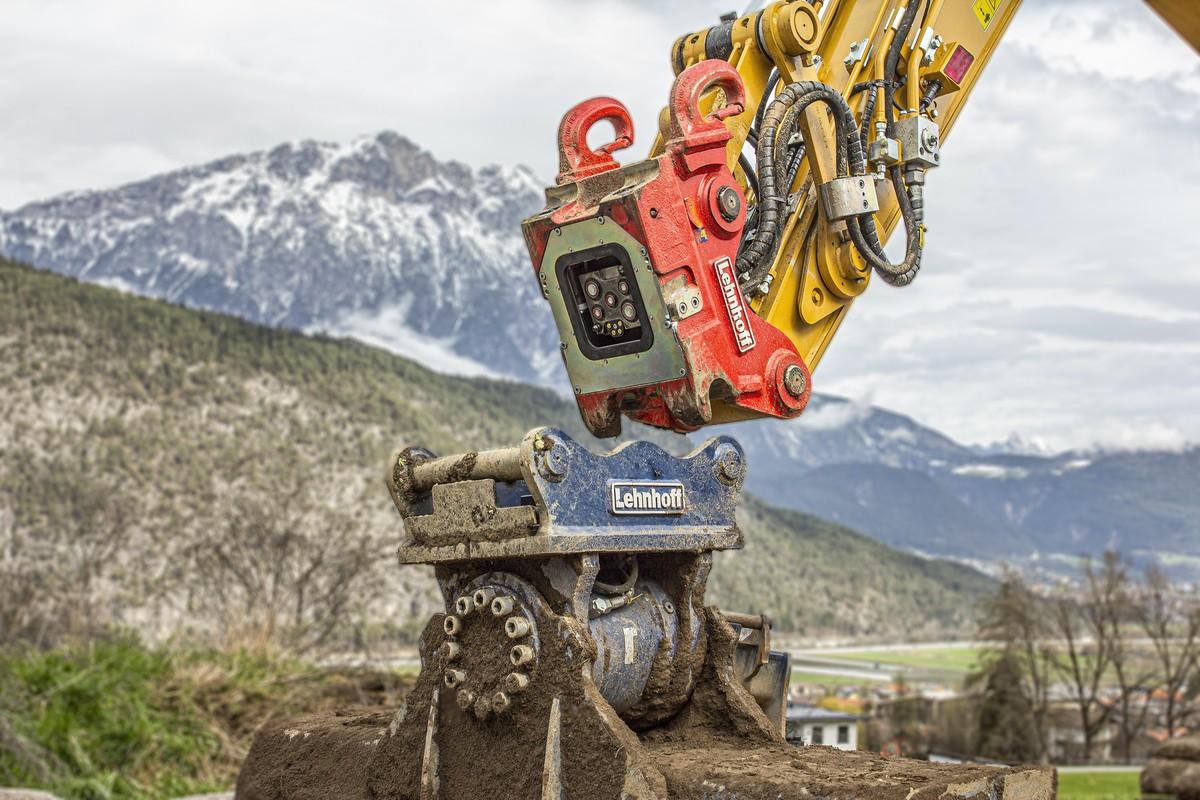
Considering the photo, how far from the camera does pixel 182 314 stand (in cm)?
7631

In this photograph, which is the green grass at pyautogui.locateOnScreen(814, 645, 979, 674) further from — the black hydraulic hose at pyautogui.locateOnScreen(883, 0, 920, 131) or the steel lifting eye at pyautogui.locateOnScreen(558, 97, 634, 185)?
the steel lifting eye at pyautogui.locateOnScreen(558, 97, 634, 185)

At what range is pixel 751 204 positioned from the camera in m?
6.43

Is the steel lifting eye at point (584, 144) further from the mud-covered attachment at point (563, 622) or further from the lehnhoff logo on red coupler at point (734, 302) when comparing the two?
the mud-covered attachment at point (563, 622)

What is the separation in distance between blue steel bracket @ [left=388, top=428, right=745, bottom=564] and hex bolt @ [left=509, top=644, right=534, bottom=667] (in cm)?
32

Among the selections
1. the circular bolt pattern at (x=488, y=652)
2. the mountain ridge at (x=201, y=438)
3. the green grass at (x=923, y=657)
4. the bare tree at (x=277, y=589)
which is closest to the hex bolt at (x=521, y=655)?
the circular bolt pattern at (x=488, y=652)

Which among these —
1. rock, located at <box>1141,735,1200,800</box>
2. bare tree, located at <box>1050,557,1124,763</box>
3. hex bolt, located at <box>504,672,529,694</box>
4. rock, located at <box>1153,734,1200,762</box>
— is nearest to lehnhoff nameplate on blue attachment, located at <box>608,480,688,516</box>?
hex bolt, located at <box>504,672,529,694</box>

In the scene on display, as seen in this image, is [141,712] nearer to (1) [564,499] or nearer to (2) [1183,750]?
(1) [564,499]

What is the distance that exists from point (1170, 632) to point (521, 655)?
5417 centimetres

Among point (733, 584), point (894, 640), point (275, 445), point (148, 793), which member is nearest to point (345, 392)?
point (275, 445)

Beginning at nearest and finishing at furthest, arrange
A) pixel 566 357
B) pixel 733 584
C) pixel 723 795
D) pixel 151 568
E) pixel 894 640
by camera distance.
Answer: pixel 723 795 → pixel 566 357 → pixel 151 568 → pixel 733 584 → pixel 894 640

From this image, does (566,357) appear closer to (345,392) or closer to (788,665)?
(788,665)

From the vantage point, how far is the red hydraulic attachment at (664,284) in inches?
217

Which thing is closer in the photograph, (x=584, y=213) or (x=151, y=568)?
(x=584, y=213)

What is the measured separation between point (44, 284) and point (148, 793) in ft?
206
